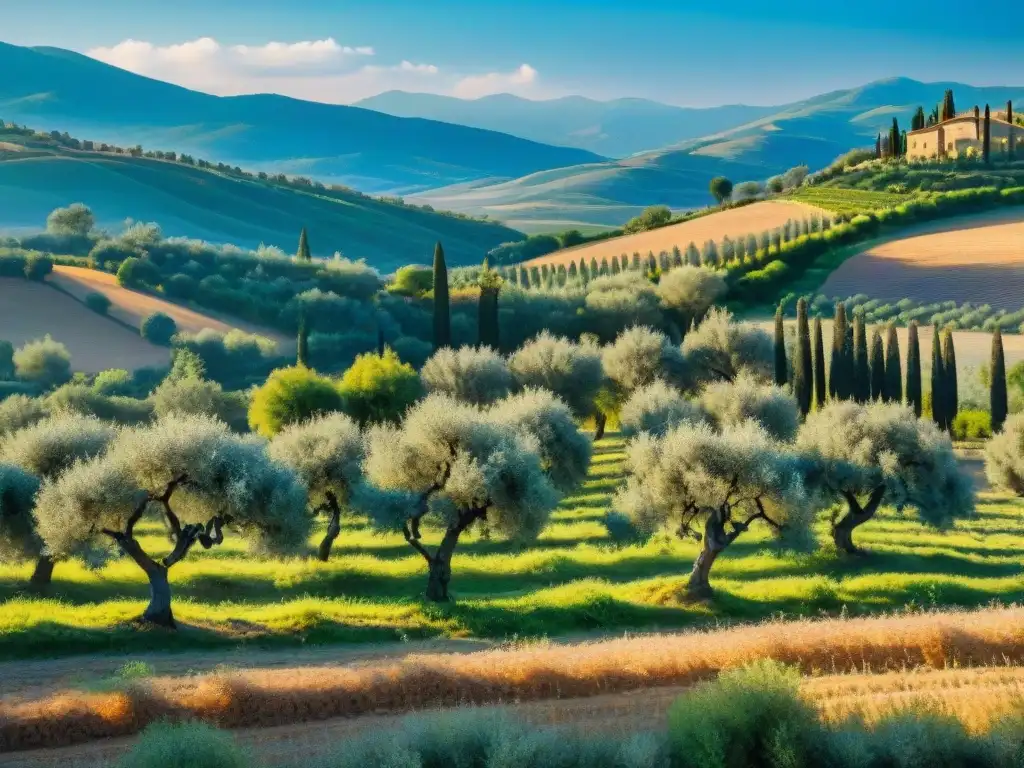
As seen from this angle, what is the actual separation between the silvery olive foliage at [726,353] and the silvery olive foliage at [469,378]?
570 inches

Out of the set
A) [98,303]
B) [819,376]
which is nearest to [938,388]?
[819,376]

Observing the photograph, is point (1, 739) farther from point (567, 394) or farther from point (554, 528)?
point (567, 394)

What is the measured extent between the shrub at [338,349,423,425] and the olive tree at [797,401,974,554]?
84.6ft

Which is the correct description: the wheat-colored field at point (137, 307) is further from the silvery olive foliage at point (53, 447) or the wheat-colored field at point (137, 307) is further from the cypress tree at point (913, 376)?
the silvery olive foliage at point (53, 447)

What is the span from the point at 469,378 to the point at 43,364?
3544 cm

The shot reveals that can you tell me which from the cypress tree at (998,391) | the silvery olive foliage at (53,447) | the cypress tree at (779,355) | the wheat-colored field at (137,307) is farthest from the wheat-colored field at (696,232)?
the silvery olive foliage at (53,447)

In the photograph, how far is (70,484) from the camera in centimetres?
3453

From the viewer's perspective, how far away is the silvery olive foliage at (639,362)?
74875 millimetres

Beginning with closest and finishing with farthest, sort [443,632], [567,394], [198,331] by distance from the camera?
[443,632], [567,394], [198,331]

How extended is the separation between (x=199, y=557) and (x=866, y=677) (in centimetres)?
2853

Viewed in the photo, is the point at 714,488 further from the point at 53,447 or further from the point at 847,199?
the point at 847,199

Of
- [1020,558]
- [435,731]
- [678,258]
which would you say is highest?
[678,258]

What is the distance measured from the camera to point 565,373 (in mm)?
70500

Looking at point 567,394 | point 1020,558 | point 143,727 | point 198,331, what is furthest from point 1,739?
point 198,331
